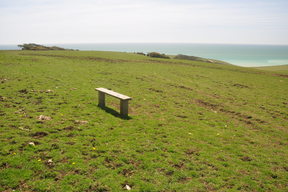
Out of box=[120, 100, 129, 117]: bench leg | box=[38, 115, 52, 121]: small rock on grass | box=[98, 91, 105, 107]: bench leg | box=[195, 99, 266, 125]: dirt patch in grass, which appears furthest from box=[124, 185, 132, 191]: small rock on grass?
box=[195, 99, 266, 125]: dirt patch in grass

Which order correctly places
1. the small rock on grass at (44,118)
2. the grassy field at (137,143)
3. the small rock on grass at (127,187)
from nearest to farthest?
the small rock on grass at (127,187) < the grassy field at (137,143) < the small rock on grass at (44,118)

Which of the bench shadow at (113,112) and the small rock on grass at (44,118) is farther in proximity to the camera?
the bench shadow at (113,112)

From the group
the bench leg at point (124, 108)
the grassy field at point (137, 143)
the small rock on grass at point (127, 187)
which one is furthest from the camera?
the bench leg at point (124, 108)

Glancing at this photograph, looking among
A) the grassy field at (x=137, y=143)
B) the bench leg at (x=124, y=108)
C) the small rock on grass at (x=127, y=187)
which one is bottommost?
the small rock on grass at (x=127, y=187)

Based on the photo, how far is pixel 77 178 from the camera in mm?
5043

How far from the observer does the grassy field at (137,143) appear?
515 centimetres

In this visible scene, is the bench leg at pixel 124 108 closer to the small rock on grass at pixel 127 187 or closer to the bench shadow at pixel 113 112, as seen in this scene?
the bench shadow at pixel 113 112

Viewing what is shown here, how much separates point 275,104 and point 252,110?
3.29 m

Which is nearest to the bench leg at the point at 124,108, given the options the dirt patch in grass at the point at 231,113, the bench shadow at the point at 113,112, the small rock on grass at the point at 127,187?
the bench shadow at the point at 113,112

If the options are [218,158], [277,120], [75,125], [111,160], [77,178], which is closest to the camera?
[77,178]

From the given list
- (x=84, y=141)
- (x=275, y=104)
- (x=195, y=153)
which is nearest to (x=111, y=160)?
(x=84, y=141)

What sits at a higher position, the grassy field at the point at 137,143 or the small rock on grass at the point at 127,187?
the grassy field at the point at 137,143

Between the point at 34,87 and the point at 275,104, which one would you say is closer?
the point at 34,87

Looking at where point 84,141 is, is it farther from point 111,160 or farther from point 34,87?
point 34,87
